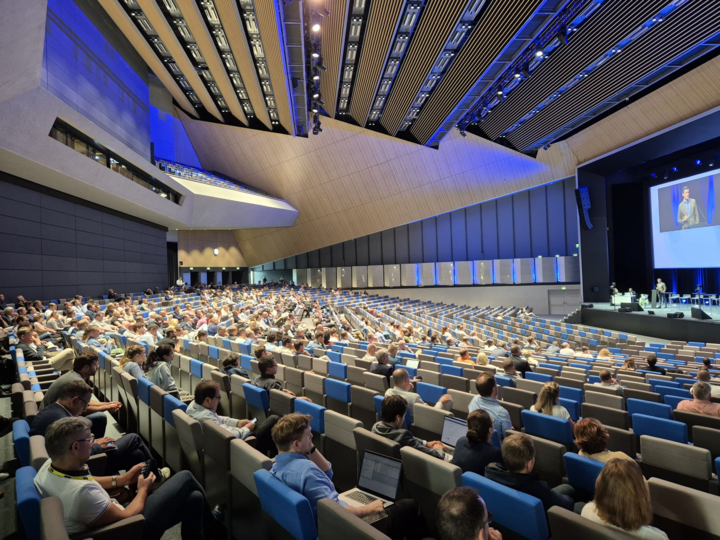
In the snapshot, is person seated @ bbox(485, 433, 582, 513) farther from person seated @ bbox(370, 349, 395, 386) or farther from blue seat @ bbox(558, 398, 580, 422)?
person seated @ bbox(370, 349, 395, 386)

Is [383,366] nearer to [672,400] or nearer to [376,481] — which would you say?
[376,481]

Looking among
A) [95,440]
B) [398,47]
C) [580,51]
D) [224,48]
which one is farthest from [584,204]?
[95,440]

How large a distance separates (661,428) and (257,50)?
15951 millimetres

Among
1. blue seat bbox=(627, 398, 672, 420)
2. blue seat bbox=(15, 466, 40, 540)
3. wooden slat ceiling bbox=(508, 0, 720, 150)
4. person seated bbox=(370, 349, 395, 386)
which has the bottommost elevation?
blue seat bbox=(627, 398, 672, 420)

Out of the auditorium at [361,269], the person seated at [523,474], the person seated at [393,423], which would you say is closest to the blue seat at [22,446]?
the auditorium at [361,269]

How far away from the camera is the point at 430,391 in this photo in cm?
484

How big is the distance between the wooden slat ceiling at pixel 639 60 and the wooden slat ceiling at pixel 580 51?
2.50ft

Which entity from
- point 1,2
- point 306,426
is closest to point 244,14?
point 1,2

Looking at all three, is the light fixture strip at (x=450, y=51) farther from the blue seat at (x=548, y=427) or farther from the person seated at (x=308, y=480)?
the person seated at (x=308, y=480)

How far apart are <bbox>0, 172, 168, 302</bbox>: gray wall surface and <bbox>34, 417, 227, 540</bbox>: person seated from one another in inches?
493

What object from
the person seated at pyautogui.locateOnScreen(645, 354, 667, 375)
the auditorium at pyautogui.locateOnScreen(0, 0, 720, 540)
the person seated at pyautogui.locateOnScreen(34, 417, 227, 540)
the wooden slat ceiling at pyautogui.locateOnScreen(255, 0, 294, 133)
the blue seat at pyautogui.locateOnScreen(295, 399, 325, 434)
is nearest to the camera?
the person seated at pyautogui.locateOnScreen(34, 417, 227, 540)

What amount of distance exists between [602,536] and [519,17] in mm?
12729

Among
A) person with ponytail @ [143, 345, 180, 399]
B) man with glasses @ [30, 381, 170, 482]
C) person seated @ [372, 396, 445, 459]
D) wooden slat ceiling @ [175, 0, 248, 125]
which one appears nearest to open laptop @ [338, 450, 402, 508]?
person seated @ [372, 396, 445, 459]

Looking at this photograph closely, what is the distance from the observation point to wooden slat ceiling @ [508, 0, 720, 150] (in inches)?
435
